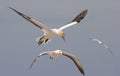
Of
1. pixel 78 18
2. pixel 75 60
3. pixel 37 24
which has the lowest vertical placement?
pixel 75 60

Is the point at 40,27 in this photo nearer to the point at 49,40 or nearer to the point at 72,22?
the point at 49,40

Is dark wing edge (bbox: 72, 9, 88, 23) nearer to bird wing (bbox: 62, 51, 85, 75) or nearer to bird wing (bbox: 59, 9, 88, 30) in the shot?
bird wing (bbox: 59, 9, 88, 30)

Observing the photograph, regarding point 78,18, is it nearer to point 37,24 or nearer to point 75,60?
point 75,60

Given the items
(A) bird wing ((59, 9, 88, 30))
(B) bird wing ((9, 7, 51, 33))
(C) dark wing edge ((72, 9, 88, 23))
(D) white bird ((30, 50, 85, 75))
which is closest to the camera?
(B) bird wing ((9, 7, 51, 33))

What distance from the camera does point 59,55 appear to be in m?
21.4

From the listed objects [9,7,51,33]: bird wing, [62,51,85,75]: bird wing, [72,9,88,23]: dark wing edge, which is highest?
[9,7,51,33]: bird wing

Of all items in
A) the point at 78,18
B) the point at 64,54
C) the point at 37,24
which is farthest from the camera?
the point at 78,18

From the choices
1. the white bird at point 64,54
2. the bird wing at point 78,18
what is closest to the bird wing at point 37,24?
the white bird at point 64,54

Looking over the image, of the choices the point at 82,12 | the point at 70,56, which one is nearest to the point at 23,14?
the point at 70,56

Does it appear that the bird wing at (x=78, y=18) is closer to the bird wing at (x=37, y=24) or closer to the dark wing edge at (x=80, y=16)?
the dark wing edge at (x=80, y=16)

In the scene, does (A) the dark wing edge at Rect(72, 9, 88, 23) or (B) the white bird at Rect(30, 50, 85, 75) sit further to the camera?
(A) the dark wing edge at Rect(72, 9, 88, 23)

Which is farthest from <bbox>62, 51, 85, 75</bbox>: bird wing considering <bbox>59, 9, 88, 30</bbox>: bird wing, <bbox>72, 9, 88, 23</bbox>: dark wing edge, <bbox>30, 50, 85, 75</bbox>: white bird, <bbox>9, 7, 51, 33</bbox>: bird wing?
<bbox>9, 7, 51, 33</bbox>: bird wing

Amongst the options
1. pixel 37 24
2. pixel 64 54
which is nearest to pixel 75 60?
pixel 64 54

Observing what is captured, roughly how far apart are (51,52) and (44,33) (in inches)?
51.3
